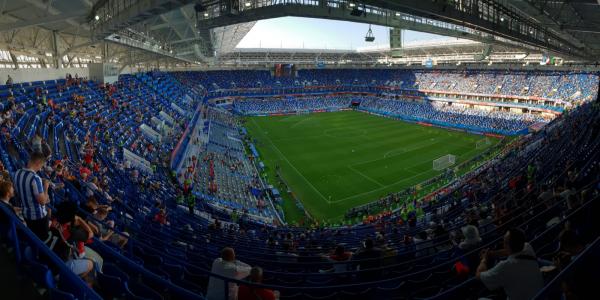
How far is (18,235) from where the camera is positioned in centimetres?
351

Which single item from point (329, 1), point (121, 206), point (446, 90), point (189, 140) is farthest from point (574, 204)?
point (446, 90)

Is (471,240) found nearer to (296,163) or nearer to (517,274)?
(517,274)

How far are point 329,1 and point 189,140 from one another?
16.7 metres

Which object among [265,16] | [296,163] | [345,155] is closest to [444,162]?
[345,155]

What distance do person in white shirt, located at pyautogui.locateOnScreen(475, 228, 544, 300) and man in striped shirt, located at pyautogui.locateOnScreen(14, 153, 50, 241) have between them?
4.59m

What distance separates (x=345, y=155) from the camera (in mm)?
33969

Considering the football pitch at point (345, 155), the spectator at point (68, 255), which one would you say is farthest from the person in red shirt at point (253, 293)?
the football pitch at point (345, 155)

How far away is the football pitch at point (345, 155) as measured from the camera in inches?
967

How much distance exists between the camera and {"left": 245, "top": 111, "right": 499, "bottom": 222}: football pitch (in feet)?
80.6

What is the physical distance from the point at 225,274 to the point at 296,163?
27535 millimetres

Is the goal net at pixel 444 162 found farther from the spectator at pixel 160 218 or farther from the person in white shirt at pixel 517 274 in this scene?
the person in white shirt at pixel 517 274

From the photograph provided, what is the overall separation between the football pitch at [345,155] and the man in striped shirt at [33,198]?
17361 millimetres

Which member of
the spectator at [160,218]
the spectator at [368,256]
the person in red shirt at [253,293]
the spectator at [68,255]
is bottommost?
the spectator at [160,218]

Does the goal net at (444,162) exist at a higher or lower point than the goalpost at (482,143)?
lower
